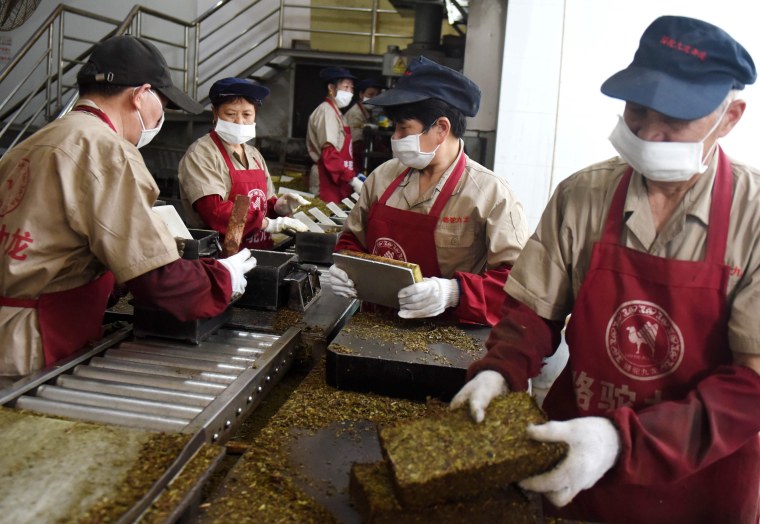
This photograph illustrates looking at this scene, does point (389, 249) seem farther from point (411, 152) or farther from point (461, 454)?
point (461, 454)

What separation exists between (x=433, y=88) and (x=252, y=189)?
1955mm

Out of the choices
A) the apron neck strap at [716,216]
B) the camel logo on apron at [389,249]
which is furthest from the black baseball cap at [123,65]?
the apron neck strap at [716,216]

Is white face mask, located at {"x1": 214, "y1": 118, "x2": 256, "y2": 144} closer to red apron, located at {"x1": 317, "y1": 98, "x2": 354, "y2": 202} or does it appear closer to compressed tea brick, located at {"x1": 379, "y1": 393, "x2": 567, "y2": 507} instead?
compressed tea brick, located at {"x1": 379, "y1": 393, "x2": 567, "y2": 507}

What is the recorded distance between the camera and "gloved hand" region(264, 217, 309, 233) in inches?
163

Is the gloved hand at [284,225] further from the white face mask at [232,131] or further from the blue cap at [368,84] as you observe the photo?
the blue cap at [368,84]

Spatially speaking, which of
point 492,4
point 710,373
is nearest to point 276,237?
point 492,4

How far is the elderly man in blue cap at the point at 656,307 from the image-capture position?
4.61 feet

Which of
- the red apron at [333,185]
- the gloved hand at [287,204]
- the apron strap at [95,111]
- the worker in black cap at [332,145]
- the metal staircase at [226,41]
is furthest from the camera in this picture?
the metal staircase at [226,41]

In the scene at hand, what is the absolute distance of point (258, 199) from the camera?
429cm

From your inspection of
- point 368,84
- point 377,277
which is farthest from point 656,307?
point 368,84

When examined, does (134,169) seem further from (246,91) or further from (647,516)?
(246,91)

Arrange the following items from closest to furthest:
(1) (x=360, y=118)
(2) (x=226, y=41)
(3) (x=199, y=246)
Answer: (3) (x=199, y=246) < (1) (x=360, y=118) < (2) (x=226, y=41)

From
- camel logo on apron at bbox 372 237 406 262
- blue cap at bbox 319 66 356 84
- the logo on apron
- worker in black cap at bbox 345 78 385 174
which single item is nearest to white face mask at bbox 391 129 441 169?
camel logo on apron at bbox 372 237 406 262

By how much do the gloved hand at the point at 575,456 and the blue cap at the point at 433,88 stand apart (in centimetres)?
160
